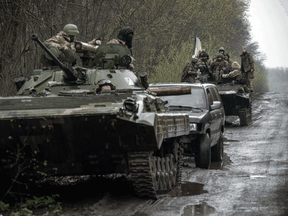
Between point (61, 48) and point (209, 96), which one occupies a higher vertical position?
point (61, 48)

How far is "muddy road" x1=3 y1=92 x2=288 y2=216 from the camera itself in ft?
21.7

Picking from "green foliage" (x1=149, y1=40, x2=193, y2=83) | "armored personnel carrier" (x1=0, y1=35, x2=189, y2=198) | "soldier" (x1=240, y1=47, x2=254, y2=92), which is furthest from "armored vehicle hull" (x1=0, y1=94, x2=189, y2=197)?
"green foliage" (x1=149, y1=40, x2=193, y2=83)

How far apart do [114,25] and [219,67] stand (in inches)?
167

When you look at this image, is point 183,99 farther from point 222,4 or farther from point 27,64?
point 222,4

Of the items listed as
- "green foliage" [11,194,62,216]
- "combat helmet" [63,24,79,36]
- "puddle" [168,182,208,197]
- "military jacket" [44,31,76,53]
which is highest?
"combat helmet" [63,24,79,36]

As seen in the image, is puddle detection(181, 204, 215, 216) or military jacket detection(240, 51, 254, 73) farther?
military jacket detection(240, 51, 254, 73)

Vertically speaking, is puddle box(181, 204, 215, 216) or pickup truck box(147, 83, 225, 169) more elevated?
pickup truck box(147, 83, 225, 169)

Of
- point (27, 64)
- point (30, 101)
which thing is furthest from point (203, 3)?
point (30, 101)

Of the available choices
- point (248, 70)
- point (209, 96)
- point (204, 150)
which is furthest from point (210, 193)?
point (248, 70)

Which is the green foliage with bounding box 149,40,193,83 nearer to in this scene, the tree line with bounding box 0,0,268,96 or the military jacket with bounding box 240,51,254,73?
the tree line with bounding box 0,0,268,96

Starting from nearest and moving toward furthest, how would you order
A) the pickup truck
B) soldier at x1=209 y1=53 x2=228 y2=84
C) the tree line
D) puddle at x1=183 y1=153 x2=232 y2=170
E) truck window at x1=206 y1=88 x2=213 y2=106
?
the pickup truck < puddle at x1=183 y1=153 x2=232 y2=170 < truck window at x1=206 y1=88 x2=213 y2=106 < the tree line < soldier at x1=209 y1=53 x2=228 y2=84

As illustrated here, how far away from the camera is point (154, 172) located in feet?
23.9

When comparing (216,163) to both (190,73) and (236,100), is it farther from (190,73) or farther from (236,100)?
(236,100)

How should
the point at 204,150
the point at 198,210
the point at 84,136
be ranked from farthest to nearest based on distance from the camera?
the point at 204,150
the point at 198,210
the point at 84,136
